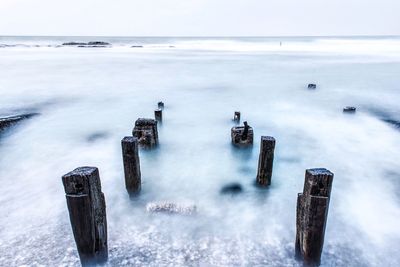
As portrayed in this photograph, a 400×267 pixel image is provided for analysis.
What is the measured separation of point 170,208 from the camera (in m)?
5.87

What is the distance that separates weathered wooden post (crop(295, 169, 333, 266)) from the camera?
3.75m

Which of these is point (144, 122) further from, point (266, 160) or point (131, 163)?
point (266, 160)

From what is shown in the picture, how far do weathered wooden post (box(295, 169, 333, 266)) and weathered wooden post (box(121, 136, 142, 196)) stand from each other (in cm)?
291

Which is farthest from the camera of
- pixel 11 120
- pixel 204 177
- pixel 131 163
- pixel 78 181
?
pixel 11 120

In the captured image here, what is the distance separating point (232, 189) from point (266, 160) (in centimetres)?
100

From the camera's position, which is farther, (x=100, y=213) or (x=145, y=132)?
(x=145, y=132)

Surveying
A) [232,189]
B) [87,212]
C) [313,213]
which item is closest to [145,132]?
[232,189]

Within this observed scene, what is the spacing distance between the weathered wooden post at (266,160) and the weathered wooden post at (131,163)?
2345 mm

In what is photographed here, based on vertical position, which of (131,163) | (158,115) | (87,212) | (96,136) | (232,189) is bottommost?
(232,189)

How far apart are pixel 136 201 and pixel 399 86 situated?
19.7m

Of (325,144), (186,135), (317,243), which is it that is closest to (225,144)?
(186,135)

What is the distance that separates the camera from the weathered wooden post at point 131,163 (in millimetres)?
5534

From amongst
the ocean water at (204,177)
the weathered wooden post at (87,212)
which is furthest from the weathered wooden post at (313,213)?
the weathered wooden post at (87,212)

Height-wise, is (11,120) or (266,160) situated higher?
(266,160)
